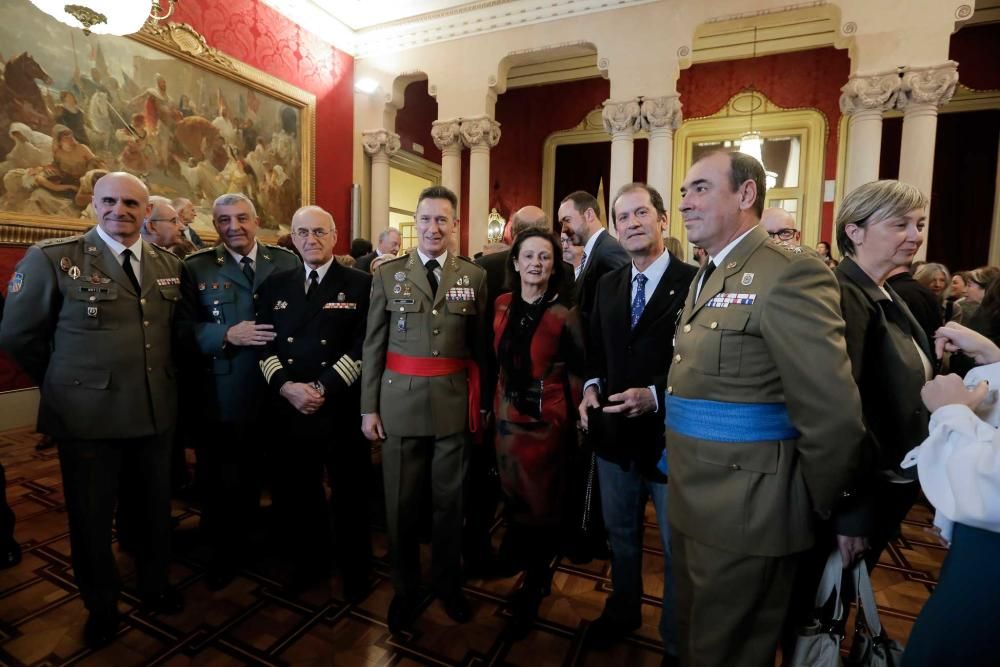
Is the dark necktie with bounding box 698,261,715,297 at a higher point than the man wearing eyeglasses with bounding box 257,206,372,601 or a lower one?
higher

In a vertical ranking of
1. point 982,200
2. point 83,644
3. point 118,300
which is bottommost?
point 83,644

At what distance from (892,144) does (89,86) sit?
33.5 feet

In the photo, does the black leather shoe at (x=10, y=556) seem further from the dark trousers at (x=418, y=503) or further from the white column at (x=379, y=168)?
the white column at (x=379, y=168)

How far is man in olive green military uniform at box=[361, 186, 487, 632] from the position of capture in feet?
6.73

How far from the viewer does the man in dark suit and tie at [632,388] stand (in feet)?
5.79

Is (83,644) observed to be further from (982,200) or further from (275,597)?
(982,200)

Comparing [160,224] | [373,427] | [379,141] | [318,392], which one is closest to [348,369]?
[318,392]

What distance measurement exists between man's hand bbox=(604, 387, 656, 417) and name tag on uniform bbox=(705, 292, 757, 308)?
43cm

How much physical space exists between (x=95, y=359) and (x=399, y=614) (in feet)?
4.91

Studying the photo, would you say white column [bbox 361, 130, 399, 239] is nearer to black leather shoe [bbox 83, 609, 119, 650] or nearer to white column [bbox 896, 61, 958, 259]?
white column [bbox 896, 61, 958, 259]

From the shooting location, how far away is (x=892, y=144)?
26.0 feet

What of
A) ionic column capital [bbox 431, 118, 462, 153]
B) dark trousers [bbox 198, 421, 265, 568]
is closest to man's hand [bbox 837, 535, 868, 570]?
dark trousers [bbox 198, 421, 265, 568]

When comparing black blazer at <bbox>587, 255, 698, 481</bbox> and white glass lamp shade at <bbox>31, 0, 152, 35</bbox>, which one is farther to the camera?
white glass lamp shade at <bbox>31, 0, 152, 35</bbox>

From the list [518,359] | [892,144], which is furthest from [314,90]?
[892,144]
